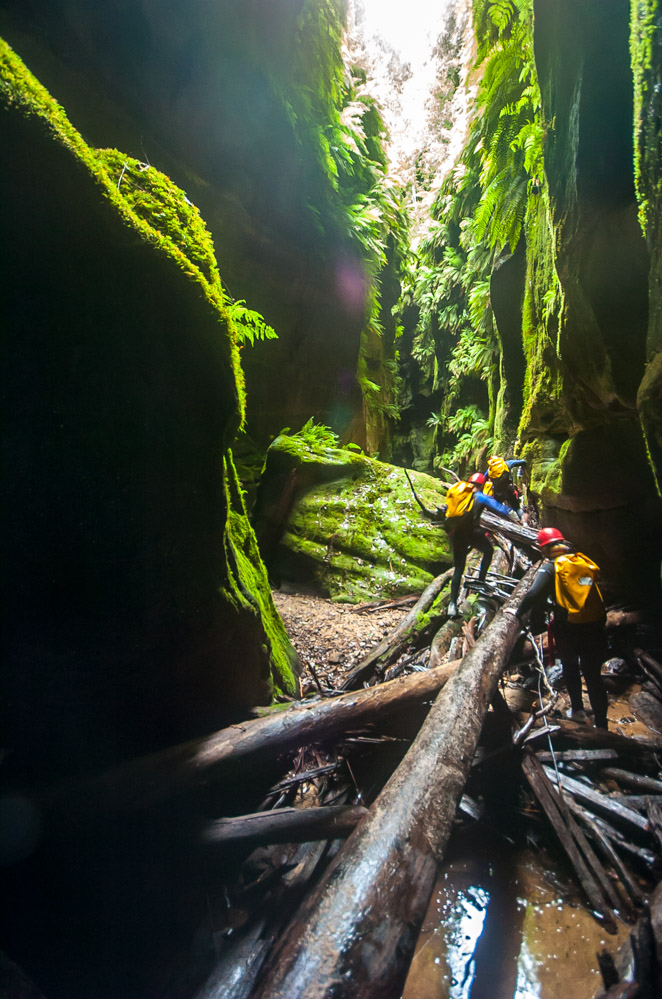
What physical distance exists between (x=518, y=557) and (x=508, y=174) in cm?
663

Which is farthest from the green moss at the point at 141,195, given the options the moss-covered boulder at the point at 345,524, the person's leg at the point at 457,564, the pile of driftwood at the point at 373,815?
the moss-covered boulder at the point at 345,524

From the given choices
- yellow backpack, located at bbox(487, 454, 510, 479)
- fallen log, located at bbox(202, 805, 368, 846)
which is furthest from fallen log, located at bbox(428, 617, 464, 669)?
yellow backpack, located at bbox(487, 454, 510, 479)

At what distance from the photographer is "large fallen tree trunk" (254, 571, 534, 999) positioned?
1.18 meters

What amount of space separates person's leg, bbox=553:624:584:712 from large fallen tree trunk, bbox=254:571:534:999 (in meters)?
2.42

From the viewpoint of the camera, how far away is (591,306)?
3.86 metres

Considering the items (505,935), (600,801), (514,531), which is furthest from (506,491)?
(505,935)

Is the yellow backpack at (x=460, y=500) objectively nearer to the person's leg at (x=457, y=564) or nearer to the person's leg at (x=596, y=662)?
the person's leg at (x=457, y=564)

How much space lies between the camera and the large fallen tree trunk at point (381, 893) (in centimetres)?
118

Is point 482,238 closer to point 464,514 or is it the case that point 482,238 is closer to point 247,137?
point 247,137

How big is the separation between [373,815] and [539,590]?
3073 millimetres

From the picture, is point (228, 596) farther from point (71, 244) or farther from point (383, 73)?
point (383, 73)

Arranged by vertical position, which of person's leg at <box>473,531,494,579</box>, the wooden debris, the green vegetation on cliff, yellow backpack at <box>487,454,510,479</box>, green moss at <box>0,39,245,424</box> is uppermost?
the green vegetation on cliff

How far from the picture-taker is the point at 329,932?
4.23 feet

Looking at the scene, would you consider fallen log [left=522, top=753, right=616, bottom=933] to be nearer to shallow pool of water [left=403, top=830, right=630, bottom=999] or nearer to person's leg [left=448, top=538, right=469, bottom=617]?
shallow pool of water [left=403, top=830, right=630, bottom=999]
